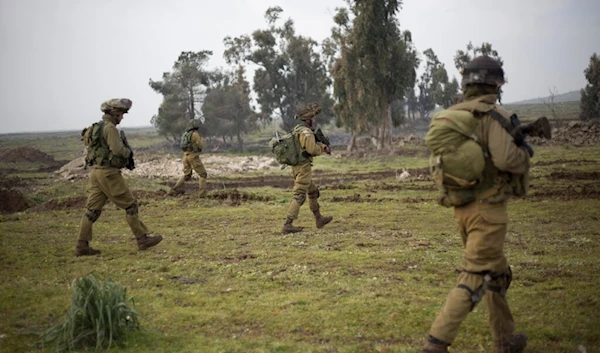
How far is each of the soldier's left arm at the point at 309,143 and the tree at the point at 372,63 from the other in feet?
91.7

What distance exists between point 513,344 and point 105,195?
23.2 feet

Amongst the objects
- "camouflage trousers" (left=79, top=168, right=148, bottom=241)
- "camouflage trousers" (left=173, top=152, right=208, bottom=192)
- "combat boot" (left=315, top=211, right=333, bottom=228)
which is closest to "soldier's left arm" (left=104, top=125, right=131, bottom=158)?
"camouflage trousers" (left=79, top=168, right=148, bottom=241)

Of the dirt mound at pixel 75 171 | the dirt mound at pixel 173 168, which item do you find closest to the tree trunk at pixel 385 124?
the dirt mound at pixel 173 168

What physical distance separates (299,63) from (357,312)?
1978 inches

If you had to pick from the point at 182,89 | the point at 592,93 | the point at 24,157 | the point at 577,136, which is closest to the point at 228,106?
the point at 182,89

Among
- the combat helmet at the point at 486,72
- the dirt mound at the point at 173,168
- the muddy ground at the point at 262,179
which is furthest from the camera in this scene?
the dirt mound at the point at 173,168

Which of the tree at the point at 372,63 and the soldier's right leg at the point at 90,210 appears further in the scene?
the tree at the point at 372,63

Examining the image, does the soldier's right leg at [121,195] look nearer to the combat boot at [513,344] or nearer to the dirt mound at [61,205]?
the combat boot at [513,344]

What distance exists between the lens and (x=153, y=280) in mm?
7719

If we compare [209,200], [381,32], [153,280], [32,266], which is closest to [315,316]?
[153,280]

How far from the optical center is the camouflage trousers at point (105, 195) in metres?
9.02

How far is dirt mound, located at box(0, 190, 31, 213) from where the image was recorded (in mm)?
17250

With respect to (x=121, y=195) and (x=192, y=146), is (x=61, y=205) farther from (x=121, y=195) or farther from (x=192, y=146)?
(x=121, y=195)

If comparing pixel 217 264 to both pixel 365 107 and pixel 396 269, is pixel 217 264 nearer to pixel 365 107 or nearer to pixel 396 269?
pixel 396 269
